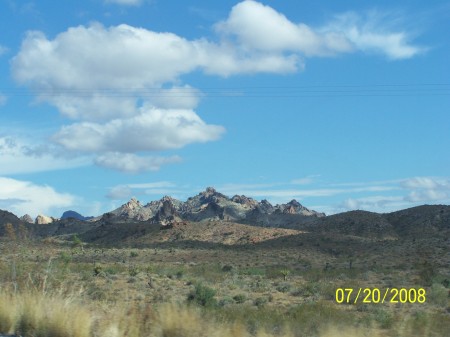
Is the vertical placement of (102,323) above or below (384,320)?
above

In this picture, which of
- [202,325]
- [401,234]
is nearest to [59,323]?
[202,325]

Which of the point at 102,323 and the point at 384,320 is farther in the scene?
the point at 384,320

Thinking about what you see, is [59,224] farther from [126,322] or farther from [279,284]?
[126,322]

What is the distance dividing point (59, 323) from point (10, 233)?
19.5 ft

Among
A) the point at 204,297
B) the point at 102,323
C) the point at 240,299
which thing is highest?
the point at 102,323

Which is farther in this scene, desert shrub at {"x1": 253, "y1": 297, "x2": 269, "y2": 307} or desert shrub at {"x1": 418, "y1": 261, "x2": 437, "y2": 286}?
desert shrub at {"x1": 418, "y1": 261, "x2": 437, "y2": 286}

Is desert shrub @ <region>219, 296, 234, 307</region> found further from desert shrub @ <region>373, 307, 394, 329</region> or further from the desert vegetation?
desert shrub @ <region>373, 307, 394, 329</region>
